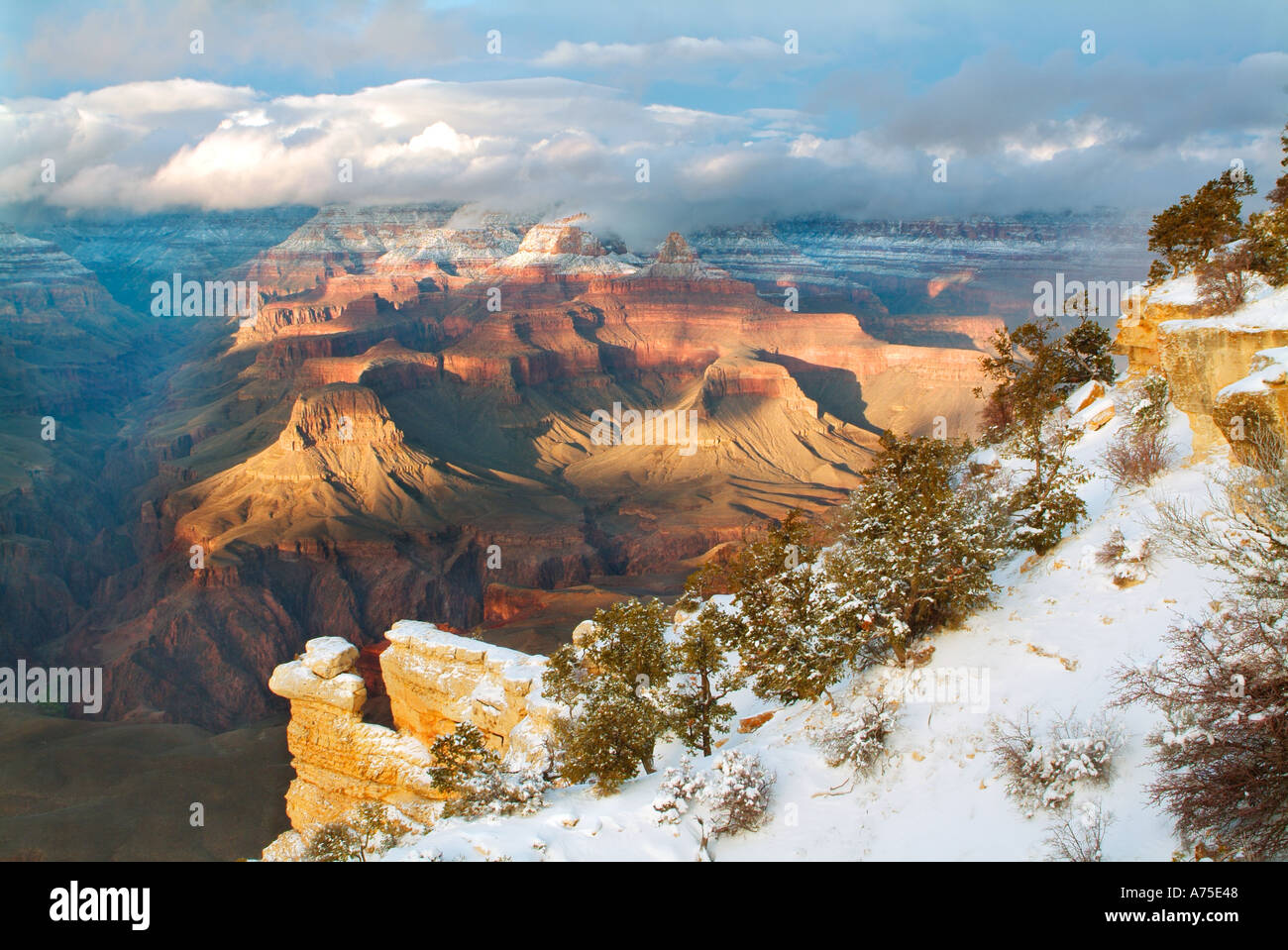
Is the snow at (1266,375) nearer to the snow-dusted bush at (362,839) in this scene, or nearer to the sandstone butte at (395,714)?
the sandstone butte at (395,714)

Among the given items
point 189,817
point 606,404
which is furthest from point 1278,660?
point 606,404

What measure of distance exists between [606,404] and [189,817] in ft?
372

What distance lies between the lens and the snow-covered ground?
14023mm

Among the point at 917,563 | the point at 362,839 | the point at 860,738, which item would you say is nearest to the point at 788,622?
the point at 917,563

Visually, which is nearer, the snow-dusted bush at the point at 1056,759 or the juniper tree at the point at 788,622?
the snow-dusted bush at the point at 1056,759

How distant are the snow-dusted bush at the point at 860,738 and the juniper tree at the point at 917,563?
1608 mm

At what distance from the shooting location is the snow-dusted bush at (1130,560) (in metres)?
18.1

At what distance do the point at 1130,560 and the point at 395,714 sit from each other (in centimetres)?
2382

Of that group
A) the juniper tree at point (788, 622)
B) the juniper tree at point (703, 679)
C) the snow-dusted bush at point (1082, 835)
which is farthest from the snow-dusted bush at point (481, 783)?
the snow-dusted bush at point (1082, 835)

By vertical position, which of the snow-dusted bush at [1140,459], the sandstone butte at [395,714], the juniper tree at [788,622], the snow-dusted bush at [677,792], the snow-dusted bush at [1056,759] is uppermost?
the snow-dusted bush at [1140,459]

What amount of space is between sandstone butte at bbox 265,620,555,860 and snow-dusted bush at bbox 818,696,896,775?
9.51 m
